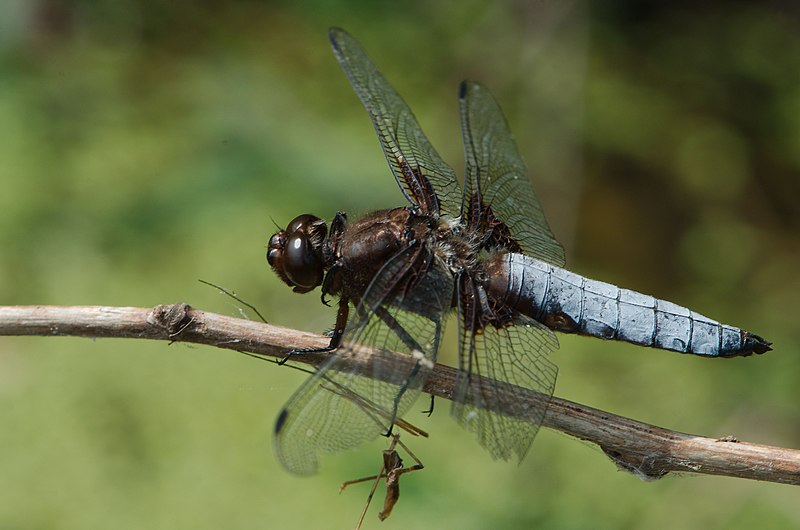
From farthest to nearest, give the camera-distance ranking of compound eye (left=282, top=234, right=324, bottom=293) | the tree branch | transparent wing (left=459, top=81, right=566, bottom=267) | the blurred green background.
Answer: the blurred green background, transparent wing (left=459, top=81, right=566, bottom=267), compound eye (left=282, top=234, right=324, bottom=293), the tree branch

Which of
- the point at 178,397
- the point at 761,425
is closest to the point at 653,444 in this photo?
the point at 761,425

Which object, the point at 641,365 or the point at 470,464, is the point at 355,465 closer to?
the point at 470,464

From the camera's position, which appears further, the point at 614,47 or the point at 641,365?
the point at 614,47

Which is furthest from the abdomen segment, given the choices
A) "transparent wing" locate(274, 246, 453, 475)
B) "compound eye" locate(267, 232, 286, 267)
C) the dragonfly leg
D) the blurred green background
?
the blurred green background

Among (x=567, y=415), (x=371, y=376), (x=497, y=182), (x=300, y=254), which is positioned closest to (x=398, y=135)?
(x=497, y=182)

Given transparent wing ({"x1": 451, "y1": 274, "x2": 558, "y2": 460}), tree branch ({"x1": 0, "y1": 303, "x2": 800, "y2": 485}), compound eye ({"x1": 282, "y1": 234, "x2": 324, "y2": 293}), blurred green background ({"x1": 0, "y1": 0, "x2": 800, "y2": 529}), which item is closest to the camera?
tree branch ({"x1": 0, "y1": 303, "x2": 800, "y2": 485})

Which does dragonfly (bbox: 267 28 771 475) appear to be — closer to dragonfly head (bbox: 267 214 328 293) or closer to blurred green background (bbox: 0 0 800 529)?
dragonfly head (bbox: 267 214 328 293)

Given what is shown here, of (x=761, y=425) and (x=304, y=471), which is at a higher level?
(x=761, y=425)
